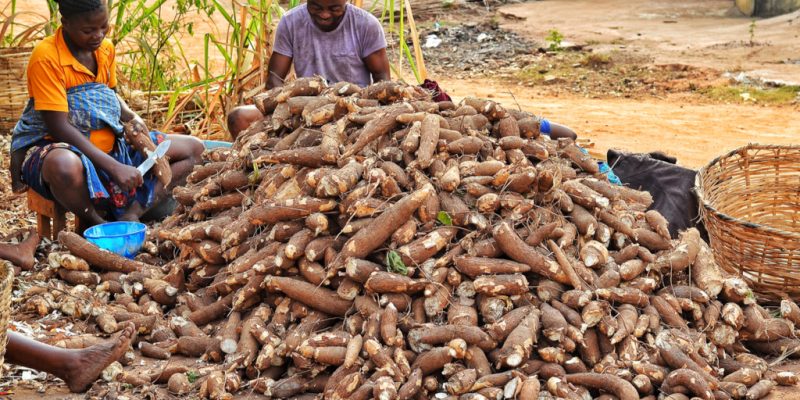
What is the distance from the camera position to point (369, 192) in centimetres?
265

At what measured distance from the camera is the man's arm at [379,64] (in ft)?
13.6

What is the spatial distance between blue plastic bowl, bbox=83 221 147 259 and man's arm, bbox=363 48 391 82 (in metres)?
1.43

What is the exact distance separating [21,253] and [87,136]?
668 millimetres

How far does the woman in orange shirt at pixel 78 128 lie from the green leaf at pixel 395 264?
1573mm

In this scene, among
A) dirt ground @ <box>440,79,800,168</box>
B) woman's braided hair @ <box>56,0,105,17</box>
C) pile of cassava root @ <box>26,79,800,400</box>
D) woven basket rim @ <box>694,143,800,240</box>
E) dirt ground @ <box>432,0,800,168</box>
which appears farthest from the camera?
dirt ground @ <box>432,0,800,168</box>

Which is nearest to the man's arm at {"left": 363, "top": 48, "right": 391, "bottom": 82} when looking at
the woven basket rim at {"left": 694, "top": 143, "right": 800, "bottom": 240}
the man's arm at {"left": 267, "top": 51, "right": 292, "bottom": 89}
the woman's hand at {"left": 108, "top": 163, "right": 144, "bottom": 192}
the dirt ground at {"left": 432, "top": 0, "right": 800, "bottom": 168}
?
the man's arm at {"left": 267, "top": 51, "right": 292, "bottom": 89}

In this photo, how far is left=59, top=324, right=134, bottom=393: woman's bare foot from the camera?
242 cm

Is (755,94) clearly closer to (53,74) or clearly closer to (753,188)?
(753,188)

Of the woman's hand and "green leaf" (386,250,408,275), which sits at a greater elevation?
the woman's hand

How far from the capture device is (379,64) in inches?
164

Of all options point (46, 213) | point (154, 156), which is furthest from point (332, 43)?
point (46, 213)

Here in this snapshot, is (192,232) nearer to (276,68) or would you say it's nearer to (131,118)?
(131,118)

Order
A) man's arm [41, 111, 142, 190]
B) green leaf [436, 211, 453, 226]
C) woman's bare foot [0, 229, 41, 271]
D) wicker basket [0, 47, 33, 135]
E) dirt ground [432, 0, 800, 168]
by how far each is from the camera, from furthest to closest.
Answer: dirt ground [432, 0, 800, 168], wicker basket [0, 47, 33, 135], man's arm [41, 111, 142, 190], woman's bare foot [0, 229, 41, 271], green leaf [436, 211, 453, 226]

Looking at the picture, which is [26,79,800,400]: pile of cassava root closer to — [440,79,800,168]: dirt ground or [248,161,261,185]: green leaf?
[248,161,261,185]: green leaf
